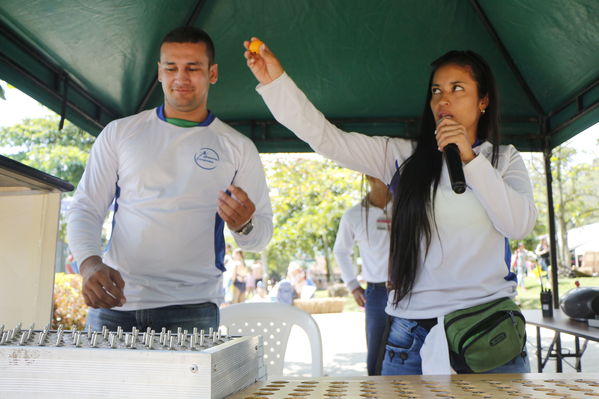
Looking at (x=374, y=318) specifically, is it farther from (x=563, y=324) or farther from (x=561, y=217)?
(x=561, y=217)

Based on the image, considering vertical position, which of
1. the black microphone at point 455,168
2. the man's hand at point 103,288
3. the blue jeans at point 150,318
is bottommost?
the blue jeans at point 150,318

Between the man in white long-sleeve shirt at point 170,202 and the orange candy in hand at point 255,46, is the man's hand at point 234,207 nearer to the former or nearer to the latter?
the man in white long-sleeve shirt at point 170,202

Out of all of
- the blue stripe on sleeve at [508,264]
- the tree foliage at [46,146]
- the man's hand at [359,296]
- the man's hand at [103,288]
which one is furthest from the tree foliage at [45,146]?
the blue stripe on sleeve at [508,264]

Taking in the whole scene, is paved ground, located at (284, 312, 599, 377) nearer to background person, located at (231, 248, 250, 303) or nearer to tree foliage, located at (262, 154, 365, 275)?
background person, located at (231, 248, 250, 303)

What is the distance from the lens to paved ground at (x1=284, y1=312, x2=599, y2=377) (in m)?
6.11

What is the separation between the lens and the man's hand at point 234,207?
5.07 feet

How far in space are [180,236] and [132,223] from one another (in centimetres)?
17

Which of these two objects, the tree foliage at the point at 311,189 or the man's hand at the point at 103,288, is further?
the tree foliage at the point at 311,189

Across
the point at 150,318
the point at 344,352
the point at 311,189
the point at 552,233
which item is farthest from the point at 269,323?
the point at 311,189

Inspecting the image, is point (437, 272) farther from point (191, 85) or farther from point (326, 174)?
point (326, 174)

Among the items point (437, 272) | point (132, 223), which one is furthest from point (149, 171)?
point (437, 272)

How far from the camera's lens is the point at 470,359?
146cm

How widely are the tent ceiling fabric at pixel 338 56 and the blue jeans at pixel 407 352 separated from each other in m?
2.06

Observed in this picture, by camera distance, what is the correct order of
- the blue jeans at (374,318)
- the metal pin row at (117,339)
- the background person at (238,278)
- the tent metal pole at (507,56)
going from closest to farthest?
the metal pin row at (117,339)
the tent metal pole at (507,56)
the blue jeans at (374,318)
the background person at (238,278)
